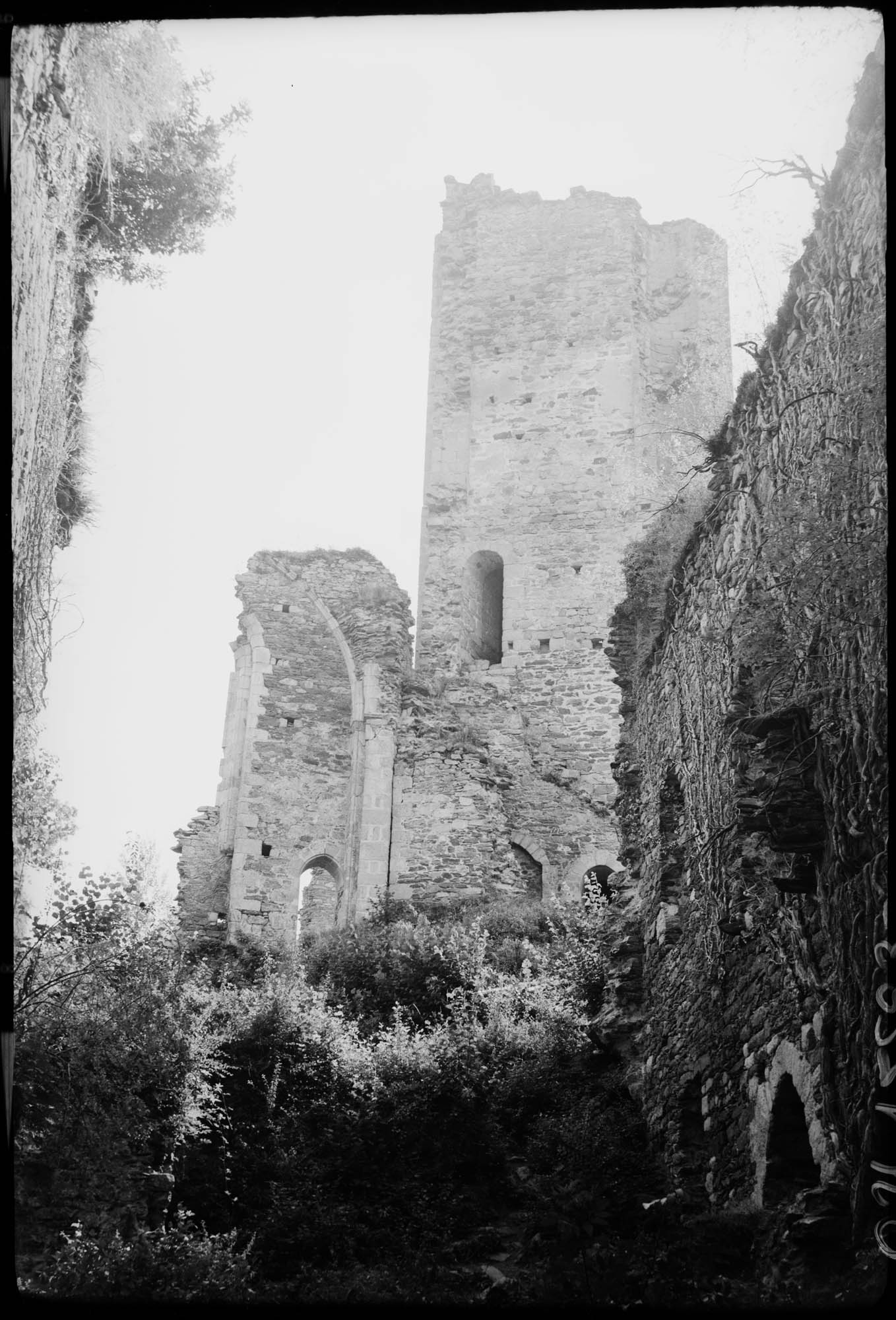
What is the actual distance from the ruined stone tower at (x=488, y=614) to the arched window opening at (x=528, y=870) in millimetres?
35

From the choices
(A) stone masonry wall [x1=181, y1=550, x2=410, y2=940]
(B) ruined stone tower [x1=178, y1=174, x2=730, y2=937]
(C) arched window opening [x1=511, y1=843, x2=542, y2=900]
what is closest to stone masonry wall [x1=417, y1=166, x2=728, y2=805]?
(B) ruined stone tower [x1=178, y1=174, x2=730, y2=937]

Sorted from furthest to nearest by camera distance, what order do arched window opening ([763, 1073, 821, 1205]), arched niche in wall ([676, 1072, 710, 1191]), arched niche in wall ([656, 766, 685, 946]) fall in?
arched niche in wall ([656, 766, 685, 946]), arched niche in wall ([676, 1072, 710, 1191]), arched window opening ([763, 1073, 821, 1205])

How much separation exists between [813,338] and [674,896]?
4136mm

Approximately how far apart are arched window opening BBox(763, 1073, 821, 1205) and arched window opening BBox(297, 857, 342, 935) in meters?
11.7

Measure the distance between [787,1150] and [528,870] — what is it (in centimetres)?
1082

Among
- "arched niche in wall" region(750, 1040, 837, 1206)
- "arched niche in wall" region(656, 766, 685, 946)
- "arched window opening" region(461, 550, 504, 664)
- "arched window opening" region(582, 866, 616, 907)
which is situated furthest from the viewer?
"arched window opening" region(461, 550, 504, 664)

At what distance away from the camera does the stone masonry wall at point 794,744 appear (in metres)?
5.85

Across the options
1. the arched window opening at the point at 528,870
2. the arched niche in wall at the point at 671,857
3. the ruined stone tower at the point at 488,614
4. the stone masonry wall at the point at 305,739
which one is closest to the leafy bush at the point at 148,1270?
the arched niche in wall at the point at 671,857

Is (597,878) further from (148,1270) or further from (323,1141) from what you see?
(148,1270)

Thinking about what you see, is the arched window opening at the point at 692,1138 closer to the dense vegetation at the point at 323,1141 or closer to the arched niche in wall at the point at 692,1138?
the arched niche in wall at the point at 692,1138

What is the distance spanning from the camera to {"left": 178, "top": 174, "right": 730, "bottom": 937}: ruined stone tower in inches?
695

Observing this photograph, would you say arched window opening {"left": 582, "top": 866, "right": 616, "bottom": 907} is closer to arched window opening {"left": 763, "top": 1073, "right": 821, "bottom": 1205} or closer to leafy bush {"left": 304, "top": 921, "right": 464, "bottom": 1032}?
leafy bush {"left": 304, "top": 921, "right": 464, "bottom": 1032}

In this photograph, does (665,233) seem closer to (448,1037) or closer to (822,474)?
(448,1037)

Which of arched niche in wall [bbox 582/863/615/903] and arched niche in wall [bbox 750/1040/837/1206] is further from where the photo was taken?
arched niche in wall [bbox 582/863/615/903]
